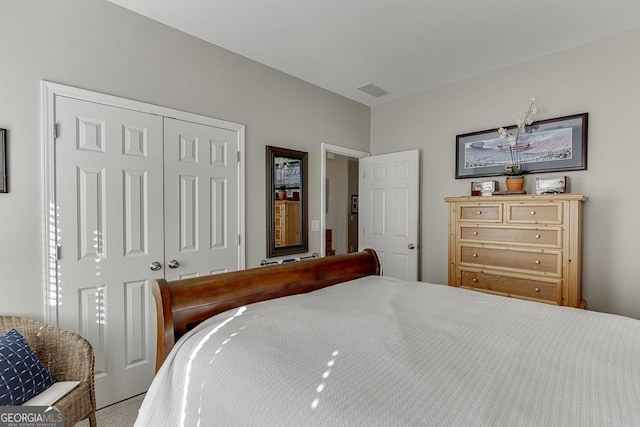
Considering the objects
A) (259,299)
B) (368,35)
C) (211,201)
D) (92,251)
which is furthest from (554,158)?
(92,251)

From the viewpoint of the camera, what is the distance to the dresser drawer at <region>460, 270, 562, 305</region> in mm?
2582

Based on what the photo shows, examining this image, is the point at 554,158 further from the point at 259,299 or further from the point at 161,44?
the point at 161,44

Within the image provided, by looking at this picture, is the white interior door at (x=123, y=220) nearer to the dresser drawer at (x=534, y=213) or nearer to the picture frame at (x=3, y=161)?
the picture frame at (x=3, y=161)

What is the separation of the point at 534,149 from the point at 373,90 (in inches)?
69.8

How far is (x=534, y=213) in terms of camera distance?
2.64 metres

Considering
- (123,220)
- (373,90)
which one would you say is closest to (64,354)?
(123,220)

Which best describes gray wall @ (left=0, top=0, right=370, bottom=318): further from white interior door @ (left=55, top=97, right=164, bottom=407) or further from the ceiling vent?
the ceiling vent

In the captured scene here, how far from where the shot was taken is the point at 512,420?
2.57 ft

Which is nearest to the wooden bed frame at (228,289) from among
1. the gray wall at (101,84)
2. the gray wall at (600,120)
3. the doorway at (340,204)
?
the gray wall at (101,84)

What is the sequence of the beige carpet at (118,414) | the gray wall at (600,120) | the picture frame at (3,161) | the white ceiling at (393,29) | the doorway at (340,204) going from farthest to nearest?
the doorway at (340,204) → the gray wall at (600,120) → the white ceiling at (393,29) → the beige carpet at (118,414) → the picture frame at (3,161)

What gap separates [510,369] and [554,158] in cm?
262

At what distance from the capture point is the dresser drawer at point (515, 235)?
8.43 feet

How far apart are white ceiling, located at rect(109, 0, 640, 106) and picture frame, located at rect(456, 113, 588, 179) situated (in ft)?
2.15

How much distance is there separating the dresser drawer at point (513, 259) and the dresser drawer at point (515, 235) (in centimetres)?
7
